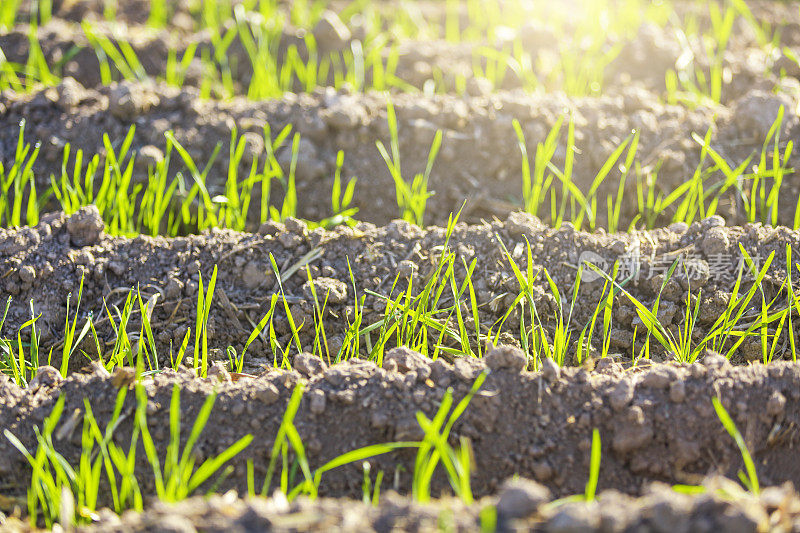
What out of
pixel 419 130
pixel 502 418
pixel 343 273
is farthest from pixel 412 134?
pixel 502 418

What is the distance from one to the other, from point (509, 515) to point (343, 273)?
1.16m

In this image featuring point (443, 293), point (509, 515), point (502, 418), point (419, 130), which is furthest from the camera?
point (419, 130)

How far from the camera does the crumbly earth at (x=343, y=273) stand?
2141 millimetres

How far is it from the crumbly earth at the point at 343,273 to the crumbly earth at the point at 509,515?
83 centimetres

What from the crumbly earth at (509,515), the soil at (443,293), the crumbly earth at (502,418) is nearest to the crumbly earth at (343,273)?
the soil at (443,293)

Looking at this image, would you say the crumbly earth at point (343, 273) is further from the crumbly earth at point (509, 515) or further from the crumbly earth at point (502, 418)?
the crumbly earth at point (509, 515)

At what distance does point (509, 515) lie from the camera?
118 cm

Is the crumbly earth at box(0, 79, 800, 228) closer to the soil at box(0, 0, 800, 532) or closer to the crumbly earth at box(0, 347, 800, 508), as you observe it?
the soil at box(0, 0, 800, 532)

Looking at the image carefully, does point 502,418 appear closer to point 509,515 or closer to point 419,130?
point 509,515

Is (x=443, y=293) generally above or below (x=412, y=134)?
below

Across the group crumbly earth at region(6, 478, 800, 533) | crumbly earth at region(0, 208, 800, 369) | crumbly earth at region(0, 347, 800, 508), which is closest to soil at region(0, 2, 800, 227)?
crumbly earth at region(0, 208, 800, 369)

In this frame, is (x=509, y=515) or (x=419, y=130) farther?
(x=419, y=130)

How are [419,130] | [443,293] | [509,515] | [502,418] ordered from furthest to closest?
1. [419,130]
2. [443,293]
3. [502,418]
4. [509,515]

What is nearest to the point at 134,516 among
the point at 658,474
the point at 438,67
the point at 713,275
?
the point at 658,474
